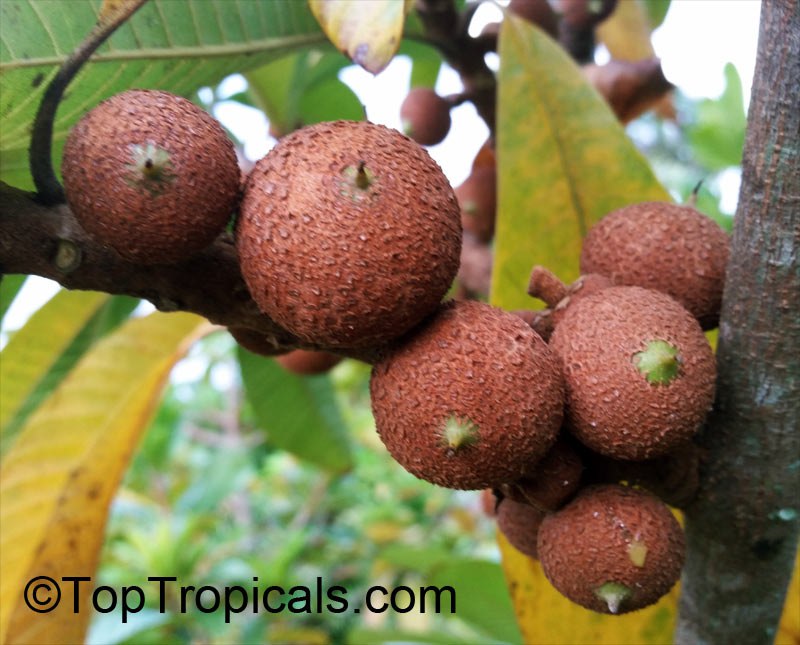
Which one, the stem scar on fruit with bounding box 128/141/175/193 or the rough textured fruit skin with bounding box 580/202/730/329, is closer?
the stem scar on fruit with bounding box 128/141/175/193

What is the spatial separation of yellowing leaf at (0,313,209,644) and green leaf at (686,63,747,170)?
5.03 feet

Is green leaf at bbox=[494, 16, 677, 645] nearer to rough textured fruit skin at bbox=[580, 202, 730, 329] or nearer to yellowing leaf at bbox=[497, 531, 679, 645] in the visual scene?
yellowing leaf at bbox=[497, 531, 679, 645]

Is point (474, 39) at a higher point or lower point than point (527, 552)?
higher

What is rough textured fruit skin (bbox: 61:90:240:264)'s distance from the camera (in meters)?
0.60

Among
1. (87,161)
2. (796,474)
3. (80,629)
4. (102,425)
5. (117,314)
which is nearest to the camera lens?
(87,161)

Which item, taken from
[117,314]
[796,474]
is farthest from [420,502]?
[796,474]

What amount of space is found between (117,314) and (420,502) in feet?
7.39

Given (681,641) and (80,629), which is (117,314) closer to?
(80,629)

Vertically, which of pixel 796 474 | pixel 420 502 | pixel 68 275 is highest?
pixel 68 275

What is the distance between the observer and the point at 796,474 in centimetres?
79

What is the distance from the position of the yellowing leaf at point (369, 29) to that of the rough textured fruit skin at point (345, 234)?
11 cm

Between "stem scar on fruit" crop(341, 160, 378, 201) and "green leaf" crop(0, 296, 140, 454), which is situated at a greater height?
"stem scar on fruit" crop(341, 160, 378, 201)

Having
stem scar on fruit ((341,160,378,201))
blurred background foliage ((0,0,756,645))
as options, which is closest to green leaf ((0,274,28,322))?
blurred background foliage ((0,0,756,645))

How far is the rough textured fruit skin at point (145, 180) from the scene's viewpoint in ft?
1.95
